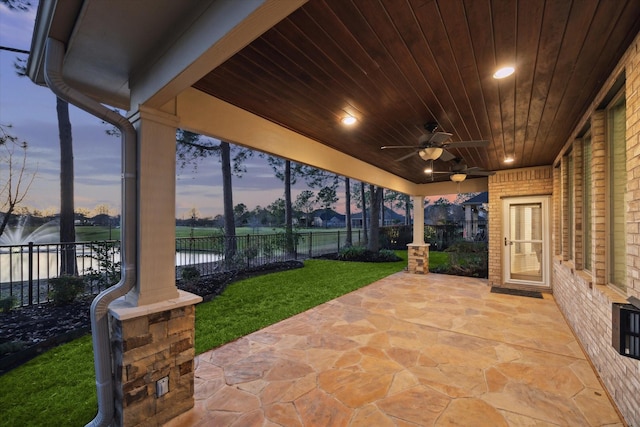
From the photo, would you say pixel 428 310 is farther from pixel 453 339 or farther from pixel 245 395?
pixel 245 395

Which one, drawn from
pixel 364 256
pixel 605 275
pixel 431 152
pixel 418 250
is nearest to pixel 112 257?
pixel 431 152

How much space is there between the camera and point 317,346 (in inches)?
123

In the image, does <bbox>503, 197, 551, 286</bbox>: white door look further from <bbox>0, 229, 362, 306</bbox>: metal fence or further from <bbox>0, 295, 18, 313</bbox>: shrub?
<bbox>0, 295, 18, 313</bbox>: shrub

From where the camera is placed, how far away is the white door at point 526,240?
5.71 meters

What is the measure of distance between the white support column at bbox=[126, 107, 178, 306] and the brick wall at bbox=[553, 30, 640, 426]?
330 centimetres

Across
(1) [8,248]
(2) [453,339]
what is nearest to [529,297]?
(2) [453,339]

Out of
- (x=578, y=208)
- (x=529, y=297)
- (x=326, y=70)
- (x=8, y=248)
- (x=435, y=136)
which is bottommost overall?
(x=529, y=297)

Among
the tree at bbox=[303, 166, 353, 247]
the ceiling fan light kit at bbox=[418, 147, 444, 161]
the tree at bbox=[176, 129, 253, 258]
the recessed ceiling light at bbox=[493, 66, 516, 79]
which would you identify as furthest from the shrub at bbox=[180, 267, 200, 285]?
the tree at bbox=[303, 166, 353, 247]

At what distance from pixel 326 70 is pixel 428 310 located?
3990 mm

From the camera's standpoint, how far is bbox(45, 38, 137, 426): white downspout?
65.2 inches

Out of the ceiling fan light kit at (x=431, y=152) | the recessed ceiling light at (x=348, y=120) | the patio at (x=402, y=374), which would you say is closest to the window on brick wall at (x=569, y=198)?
the patio at (x=402, y=374)

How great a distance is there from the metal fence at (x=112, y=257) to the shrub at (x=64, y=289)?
0.15m

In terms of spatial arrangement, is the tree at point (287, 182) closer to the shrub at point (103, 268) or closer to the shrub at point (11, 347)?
the shrub at point (103, 268)

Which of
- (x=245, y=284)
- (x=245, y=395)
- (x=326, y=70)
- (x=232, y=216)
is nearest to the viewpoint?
(x=326, y=70)
